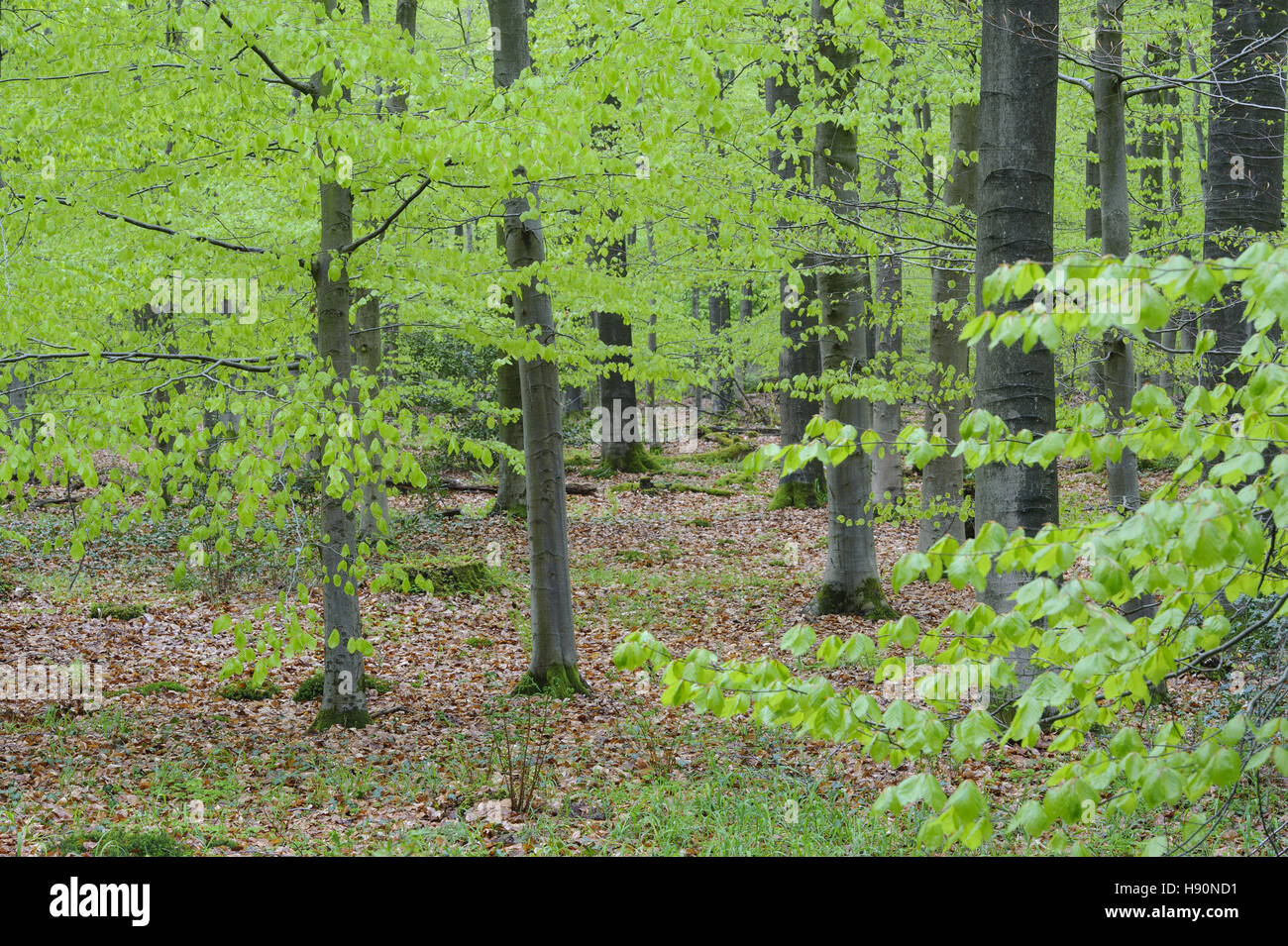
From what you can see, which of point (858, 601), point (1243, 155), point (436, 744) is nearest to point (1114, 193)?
point (1243, 155)

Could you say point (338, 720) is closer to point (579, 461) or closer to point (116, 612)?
point (116, 612)

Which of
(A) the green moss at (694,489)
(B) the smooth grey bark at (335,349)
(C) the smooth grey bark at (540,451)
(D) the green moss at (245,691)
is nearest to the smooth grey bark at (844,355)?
(C) the smooth grey bark at (540,451)

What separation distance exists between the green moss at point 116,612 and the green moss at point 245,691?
2.48 meters

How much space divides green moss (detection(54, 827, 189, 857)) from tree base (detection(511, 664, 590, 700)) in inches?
140

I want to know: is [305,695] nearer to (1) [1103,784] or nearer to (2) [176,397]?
(2) [176,397]

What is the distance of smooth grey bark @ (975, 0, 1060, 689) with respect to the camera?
19.2 feet

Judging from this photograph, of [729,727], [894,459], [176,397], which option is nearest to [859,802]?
[729,727]

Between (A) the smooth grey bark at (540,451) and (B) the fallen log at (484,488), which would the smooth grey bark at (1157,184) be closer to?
(A) the smooth grey bark at (540,451)

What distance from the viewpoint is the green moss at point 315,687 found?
8.17 m

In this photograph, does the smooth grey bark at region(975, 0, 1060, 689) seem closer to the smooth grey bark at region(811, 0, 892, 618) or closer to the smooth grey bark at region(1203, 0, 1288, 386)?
the smooth grey bark at region(1203, 0, 1288, 386)

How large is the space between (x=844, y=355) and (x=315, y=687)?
20.4 ft

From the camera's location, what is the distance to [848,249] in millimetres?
9102

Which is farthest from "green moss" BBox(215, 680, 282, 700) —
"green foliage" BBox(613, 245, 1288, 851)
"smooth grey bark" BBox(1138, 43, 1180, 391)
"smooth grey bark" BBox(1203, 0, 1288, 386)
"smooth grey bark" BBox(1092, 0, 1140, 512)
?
"smooth grey bark" BBox(1138, 43, 1180, 391)

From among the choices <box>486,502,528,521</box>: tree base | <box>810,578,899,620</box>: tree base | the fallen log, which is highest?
the fallen log
